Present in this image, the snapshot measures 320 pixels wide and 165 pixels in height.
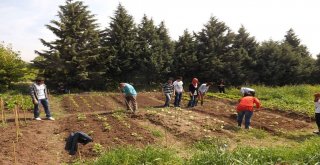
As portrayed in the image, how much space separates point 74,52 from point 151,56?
740 cm

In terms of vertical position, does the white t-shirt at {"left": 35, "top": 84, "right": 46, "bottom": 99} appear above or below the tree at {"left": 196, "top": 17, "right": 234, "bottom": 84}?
below

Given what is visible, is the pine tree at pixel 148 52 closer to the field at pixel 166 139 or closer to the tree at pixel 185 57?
the tree at pixel 185 57

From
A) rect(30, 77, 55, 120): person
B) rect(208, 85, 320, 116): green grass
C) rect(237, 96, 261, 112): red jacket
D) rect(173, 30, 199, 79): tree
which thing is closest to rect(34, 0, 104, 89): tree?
rect(173, 30, 199, 79): tree

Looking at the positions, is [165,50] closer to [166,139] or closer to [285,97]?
[285,97]

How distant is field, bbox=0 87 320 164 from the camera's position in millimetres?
7160

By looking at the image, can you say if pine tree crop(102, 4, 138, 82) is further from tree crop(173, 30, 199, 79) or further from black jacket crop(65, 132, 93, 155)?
black jacket crop(65, 132, 93, 155)

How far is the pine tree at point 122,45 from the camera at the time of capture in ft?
107

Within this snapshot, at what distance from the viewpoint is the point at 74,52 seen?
95.6 feet

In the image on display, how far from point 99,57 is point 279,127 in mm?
21643

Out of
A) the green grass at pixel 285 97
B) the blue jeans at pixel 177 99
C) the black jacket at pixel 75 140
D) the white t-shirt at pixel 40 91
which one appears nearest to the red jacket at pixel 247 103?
the blue jeans at pixel 177 99

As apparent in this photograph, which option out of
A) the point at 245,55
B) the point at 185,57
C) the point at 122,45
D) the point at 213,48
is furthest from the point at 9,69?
the point at 245,55

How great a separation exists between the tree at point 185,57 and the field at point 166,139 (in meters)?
18.2

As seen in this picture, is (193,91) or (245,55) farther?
(245,55)

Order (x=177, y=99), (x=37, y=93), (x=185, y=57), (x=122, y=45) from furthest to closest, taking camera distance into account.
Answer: (x=185, y=57) < (x=122, y=45) < (x=177, y=99) < (x=37, y=93)
